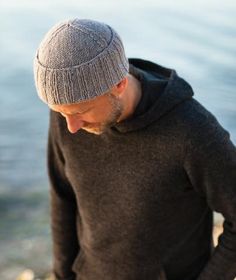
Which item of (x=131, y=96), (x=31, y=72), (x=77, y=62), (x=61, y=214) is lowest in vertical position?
(x=31, y=72)

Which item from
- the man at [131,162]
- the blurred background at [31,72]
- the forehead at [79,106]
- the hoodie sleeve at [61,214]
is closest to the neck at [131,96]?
the man at [131,162]

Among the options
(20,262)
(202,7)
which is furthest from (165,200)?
(202,7)

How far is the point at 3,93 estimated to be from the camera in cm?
848

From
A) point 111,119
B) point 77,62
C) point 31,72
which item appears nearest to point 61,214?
point 111,119

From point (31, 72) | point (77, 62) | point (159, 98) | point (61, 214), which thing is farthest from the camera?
point (31, 72)

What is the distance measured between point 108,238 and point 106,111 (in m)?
0.57

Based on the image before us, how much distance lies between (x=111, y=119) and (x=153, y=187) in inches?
11.6

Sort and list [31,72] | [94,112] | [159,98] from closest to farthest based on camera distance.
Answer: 1. [94,112]
2. [159,98]
3. [31,72]

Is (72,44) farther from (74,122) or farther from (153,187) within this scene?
(153,187)

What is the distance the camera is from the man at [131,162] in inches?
69.3

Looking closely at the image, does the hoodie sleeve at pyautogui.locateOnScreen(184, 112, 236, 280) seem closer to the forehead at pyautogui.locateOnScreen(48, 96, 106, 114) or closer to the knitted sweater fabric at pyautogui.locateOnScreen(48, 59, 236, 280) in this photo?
the knitted sweater fabric at pyautogui.locateOnScreen(48, 59, 236, 280)

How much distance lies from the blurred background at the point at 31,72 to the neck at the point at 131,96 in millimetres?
3343

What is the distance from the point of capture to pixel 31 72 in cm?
921

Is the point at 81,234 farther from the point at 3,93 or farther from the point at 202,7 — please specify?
the point at 202,7
